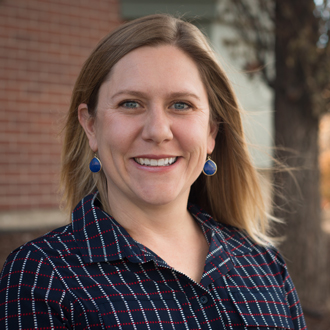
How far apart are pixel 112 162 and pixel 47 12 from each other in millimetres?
5357

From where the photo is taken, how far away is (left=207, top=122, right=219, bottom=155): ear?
209 cm

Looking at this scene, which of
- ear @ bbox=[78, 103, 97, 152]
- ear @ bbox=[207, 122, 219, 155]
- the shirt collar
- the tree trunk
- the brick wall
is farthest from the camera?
the brick wall

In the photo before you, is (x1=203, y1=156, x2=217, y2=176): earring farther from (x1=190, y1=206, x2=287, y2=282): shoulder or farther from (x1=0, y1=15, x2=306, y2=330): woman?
(x1=190, y1=206, x2=287, y2=282): shoulder

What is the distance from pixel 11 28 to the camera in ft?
20.4

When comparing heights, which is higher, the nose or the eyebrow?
the eyebrow

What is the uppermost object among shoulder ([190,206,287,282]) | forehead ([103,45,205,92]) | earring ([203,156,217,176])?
forehead ([103,45,205,92])

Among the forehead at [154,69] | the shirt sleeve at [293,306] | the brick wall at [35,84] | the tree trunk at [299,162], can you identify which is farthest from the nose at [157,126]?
the brick wall at [35,84]

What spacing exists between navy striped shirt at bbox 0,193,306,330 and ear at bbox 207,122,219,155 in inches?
15.7

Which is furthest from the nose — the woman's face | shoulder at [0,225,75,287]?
shoulder at [0,225,75,287]

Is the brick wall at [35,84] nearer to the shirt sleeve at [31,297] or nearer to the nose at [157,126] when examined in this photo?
the nose at [157,126]

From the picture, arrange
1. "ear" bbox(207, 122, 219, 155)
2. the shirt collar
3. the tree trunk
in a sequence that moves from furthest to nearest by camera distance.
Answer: the tree trunk < "ear" bbox(207, 122, 219, 155) < the shirt collar

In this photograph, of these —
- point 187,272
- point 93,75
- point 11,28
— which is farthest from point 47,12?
point 187,272

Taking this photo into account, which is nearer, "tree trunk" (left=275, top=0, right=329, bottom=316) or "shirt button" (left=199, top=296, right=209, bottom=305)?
"shirt button" (left=199, top=296, right=209, bottom=305)

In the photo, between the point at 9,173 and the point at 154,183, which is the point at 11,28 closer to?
the point at 9,173
